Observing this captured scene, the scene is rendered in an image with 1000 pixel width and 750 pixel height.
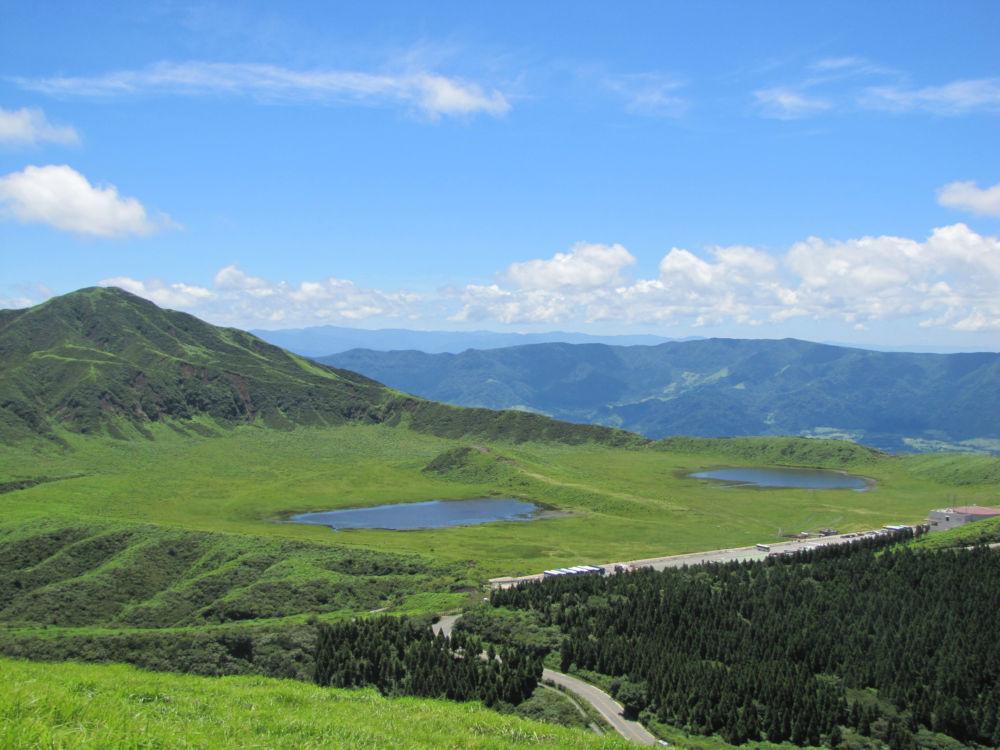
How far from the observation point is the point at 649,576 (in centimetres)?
8494

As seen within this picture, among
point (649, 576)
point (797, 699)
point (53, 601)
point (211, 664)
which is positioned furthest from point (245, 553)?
point (797, 699)

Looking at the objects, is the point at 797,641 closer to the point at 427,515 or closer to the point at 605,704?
the point at 605,704

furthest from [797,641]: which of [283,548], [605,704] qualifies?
[283,548]

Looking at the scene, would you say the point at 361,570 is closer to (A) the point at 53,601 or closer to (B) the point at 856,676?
(A) the point at 53,601

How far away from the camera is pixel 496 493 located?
6919 inches

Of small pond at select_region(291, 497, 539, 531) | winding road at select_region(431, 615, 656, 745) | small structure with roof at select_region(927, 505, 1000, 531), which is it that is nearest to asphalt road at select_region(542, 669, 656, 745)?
winding road at select_region(431, 615, 656, 745)

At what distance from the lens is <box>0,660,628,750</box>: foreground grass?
16078 mm

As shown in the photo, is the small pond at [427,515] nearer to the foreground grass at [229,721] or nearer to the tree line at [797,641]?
the tree line at [797,641]

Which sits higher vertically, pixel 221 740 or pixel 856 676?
pixel 221 740

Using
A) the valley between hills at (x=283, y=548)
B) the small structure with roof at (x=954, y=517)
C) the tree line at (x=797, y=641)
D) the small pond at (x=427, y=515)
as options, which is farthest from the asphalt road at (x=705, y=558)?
the small pond at (x=427, y=515)

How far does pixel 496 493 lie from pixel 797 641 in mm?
114855

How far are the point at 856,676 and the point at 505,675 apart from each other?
88.7ft

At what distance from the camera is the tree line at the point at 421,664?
5462 cm

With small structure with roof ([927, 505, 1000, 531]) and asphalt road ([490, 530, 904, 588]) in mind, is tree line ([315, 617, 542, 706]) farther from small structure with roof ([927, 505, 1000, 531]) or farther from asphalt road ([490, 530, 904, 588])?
small structure with roof ([927, 505, 1000, 531])
